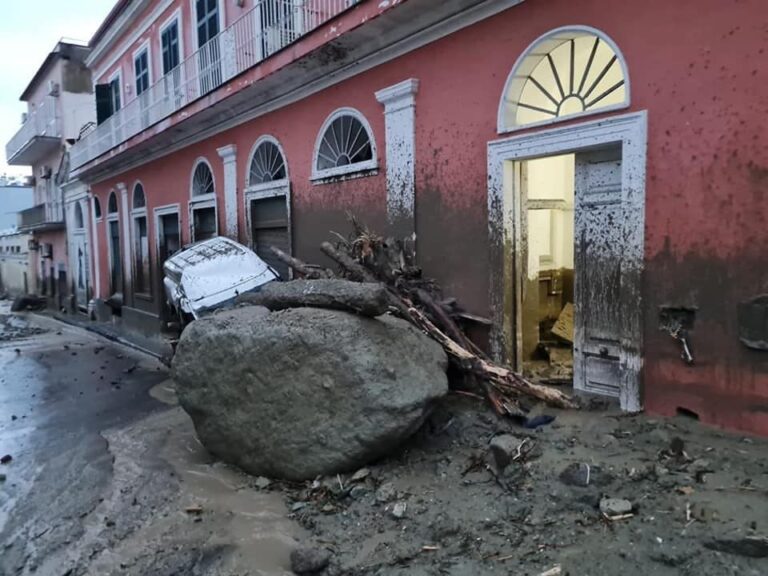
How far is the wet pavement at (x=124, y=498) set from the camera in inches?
162

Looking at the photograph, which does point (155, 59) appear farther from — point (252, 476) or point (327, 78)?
point (252, 476)

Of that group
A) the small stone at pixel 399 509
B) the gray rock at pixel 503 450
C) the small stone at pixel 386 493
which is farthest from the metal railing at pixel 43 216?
the gray rock at pixel 503 450

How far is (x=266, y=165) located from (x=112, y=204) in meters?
10.4

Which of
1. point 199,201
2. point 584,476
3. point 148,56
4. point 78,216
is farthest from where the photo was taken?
point 78,216

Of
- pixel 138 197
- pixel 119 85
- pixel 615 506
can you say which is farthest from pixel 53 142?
pixel 615 506

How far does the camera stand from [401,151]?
6969 mm

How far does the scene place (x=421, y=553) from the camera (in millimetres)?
3727

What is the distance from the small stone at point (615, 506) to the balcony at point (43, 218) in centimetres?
2506

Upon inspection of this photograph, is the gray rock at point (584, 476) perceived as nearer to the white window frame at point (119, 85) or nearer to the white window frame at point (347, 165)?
the white window frame at point (347, 165)

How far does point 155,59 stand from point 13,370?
27.2 feet

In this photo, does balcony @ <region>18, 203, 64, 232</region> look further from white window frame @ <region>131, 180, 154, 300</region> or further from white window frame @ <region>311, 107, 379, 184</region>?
white window frame @ <region>311, 107, 379, 184</region>


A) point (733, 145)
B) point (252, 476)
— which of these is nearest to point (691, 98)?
point (733, 145)

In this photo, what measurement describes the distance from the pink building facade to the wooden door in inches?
0.7

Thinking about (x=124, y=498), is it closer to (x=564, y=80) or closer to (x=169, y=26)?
(x=564, y=80)
